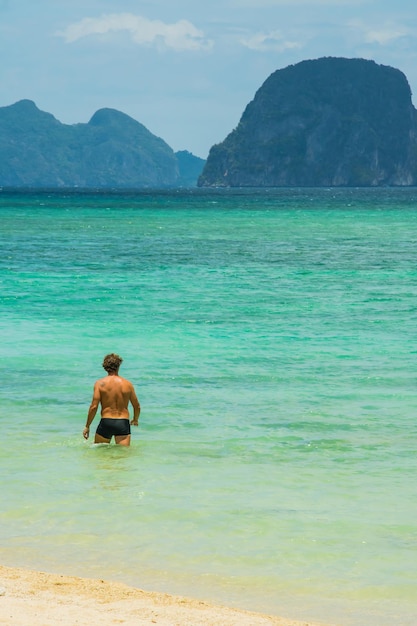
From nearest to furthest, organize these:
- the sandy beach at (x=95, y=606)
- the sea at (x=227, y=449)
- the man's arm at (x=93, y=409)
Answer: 1. the sandy beach at (x=95, y=606)
2. the sea at (x=227, y=449)
3. the man's arm at (x=93, y=409)

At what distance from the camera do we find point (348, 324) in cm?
2405

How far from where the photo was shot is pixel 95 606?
24.3ft

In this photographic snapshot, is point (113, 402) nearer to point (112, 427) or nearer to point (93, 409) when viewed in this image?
point (93, 409)

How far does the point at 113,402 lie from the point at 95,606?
4.73m

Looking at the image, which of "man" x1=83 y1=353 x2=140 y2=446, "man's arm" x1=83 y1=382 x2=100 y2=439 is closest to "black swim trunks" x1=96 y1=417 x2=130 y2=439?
"man" x1=83 y1=353 x2=140 y2=446

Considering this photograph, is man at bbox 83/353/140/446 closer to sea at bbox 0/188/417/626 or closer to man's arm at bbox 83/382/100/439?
man's arm at bbox 83/382/100/439

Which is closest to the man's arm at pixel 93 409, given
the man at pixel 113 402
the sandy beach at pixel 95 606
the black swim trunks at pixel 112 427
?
the man at pixel 113 402

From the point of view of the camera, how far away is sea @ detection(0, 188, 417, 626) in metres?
8.68

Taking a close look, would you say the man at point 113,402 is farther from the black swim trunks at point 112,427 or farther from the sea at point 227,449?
the sea at point 227,449

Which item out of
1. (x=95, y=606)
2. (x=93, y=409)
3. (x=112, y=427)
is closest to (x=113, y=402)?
(x=93, y=409)

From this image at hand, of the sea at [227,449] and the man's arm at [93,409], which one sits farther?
the man's arm at [93,409]

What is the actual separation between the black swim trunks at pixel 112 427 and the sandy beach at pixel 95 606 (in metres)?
4.05

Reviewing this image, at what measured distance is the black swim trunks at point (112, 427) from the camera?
40.2ft

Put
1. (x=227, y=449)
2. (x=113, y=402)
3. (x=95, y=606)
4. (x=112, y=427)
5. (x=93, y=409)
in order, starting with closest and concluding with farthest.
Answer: (x=95, y=606), (x=93, y=409), (x=113, y=402), (x=112, y=427), (x=227, y=449)
